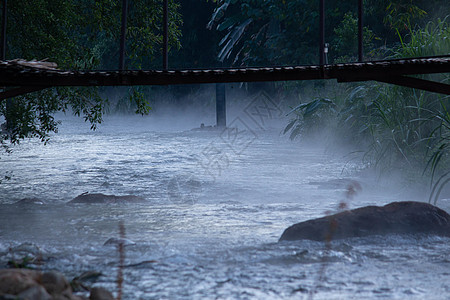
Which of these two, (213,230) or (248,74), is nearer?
(248,74)

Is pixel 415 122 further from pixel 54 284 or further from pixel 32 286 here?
pixel 32 286

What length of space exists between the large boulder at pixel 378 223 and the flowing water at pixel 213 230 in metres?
0.13

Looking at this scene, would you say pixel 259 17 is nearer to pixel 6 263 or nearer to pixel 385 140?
pixel 385 140

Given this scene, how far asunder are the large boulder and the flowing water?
5.1 inches

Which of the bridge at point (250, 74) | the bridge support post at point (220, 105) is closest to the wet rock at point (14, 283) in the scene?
the bridge at point (250, 74)

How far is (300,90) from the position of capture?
62.7 ft

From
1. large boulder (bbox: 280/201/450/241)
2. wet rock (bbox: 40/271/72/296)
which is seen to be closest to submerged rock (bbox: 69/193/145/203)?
large boulder (bbox: 280/201/450/241)

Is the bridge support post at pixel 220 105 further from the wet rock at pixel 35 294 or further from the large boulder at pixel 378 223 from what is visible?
the wet rock at pixel 35 294

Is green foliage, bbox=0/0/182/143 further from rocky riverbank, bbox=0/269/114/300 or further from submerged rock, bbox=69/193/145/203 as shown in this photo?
rocky riverbank, bbox=0/269/114/300

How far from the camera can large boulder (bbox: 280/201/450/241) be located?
603 centimetres

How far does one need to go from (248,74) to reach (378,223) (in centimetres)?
211

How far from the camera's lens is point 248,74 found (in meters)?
5.30

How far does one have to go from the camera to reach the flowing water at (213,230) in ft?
15.7

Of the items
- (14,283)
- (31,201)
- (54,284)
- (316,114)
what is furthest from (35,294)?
(316,114)
